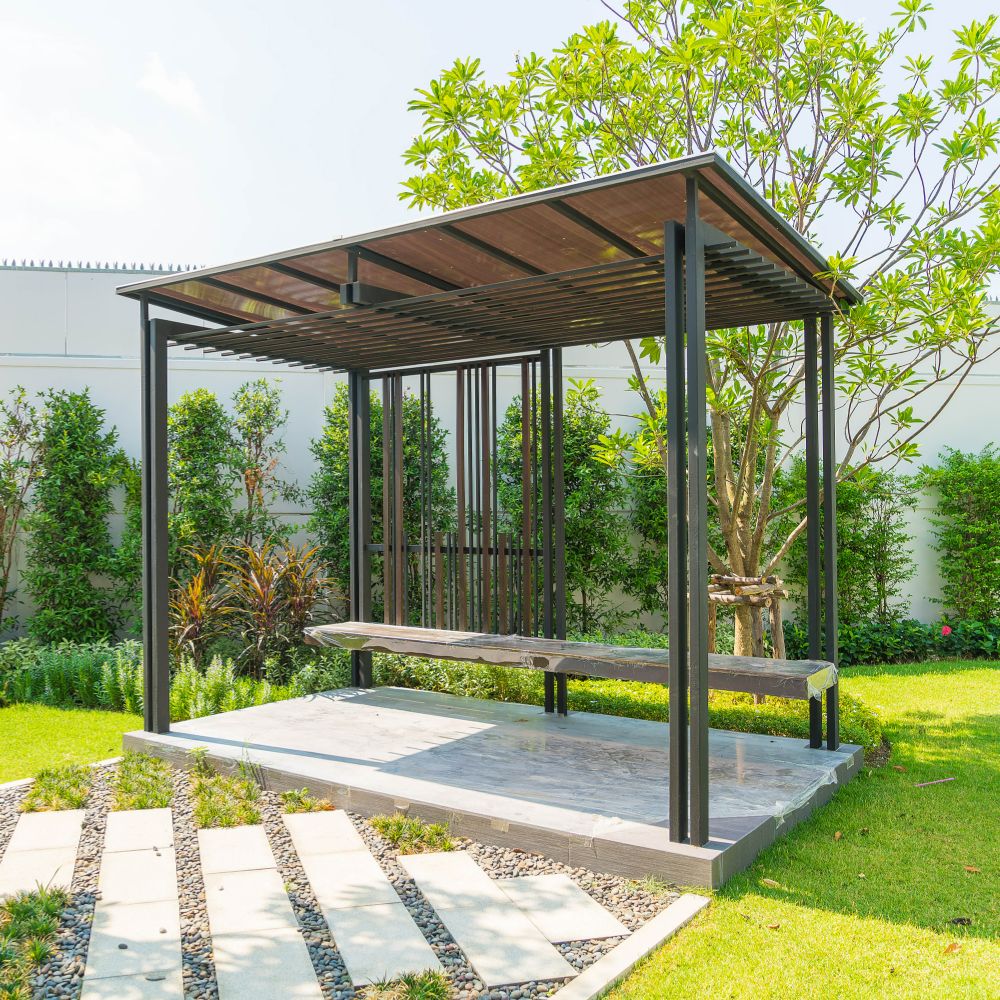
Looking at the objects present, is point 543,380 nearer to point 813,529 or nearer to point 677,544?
point 813,529

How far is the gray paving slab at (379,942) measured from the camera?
2668mm

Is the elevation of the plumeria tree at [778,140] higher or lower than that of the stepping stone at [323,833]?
higher

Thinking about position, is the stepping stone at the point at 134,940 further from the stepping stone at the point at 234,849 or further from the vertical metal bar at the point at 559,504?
the vertical metal bar at the point at 559,504

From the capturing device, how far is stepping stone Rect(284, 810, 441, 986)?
2.72m

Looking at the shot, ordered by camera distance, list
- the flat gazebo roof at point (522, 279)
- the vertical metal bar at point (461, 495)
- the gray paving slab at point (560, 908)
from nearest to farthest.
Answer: the gray paving slab at point (560, 908), the flat gazebo roof at point (522, 279), the vertical metal bar at point (461, 495)

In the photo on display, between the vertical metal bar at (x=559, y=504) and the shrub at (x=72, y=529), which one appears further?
the shrub at (x=72, y=529)

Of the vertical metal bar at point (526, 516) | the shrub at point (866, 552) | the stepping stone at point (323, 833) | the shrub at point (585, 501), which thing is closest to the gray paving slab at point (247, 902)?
the stepping stone at point (323, 833)

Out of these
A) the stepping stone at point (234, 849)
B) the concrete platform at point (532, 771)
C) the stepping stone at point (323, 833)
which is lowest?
the stepping stone at point (323, 833)

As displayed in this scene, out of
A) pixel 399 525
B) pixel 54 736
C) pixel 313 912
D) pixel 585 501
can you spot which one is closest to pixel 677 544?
pixel 313 912

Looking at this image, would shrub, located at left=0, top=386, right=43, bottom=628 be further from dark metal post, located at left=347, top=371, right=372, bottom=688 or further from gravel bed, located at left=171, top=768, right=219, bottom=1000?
gravel bed, located at left=171, top=768, right=219, bottom=1000

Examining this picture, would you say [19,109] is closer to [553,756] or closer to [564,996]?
[553,756]

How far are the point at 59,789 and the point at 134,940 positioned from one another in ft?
6.15

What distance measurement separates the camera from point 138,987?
2.57 m

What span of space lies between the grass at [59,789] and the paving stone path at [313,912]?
0.18 m
